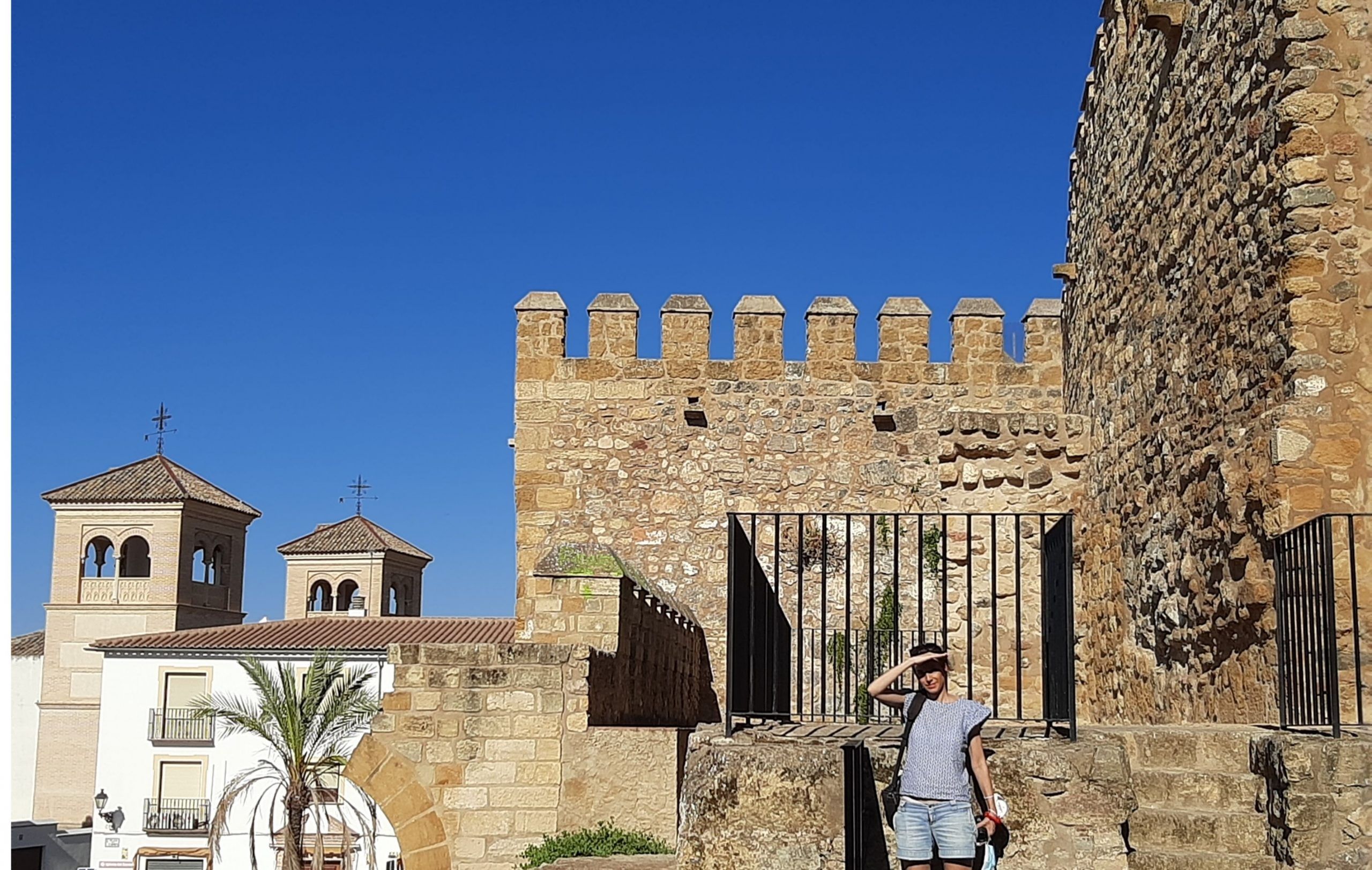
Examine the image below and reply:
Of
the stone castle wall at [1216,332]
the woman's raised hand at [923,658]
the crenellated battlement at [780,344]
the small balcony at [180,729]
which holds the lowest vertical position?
the small balcony at [180,729]

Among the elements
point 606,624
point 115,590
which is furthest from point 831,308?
point 115,590

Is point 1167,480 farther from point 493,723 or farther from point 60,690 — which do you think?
point 60,690

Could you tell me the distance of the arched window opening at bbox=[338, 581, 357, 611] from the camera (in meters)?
54.0

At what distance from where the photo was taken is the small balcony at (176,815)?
3559 cm

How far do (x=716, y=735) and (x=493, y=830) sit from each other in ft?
13.5

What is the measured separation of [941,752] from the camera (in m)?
5.11

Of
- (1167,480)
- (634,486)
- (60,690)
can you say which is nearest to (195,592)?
(60,690)

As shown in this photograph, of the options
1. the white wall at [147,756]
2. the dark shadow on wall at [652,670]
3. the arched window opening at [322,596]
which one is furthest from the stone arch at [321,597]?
the dark shadow on wall at [652,670]

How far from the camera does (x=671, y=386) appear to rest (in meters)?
15.5

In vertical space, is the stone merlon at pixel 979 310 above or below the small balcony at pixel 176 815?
above

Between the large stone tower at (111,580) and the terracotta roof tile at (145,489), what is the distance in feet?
0.15

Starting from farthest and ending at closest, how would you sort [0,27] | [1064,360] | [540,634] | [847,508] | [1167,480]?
1. [847,508]
2. [1064,360]
3. [540,634]
4. [1167,480]
5. [0,27]

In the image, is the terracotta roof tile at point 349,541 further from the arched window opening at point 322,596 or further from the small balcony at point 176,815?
the small balcony at point 176,815

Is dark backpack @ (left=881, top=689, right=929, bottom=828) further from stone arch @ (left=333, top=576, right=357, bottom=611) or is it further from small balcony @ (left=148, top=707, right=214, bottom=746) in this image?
stone arch @ (left=333, top=576, right=357, bottom=611)
